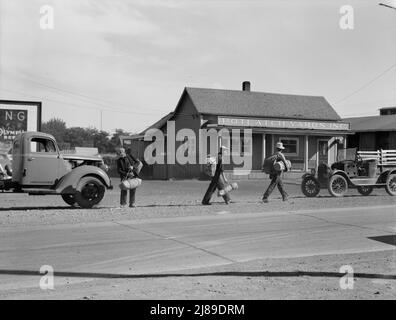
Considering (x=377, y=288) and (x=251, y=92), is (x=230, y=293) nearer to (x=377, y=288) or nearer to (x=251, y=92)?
(x=377, y=288)

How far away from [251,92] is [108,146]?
38006 millimetres

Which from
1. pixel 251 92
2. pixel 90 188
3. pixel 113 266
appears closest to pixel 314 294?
Answer: pixel 113 266

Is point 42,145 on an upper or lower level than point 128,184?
upper

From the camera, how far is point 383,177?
19188 mm

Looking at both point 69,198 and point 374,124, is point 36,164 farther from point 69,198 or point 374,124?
point 374,124

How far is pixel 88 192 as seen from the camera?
47.4ft

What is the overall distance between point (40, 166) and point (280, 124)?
21765 millimetres

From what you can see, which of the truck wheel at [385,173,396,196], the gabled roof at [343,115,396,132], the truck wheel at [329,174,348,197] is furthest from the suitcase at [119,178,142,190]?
the gabled roof at [343,115,396,132]

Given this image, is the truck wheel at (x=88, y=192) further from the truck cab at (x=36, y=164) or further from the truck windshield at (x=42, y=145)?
the truck windshield at (x=42, y=145)

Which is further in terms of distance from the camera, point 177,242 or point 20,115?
point 20,115

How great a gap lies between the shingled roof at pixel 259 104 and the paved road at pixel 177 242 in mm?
22294

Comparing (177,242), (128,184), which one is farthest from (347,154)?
(177,242)

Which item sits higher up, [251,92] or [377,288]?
[251,92]

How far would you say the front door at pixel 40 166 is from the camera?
14.3 meters
